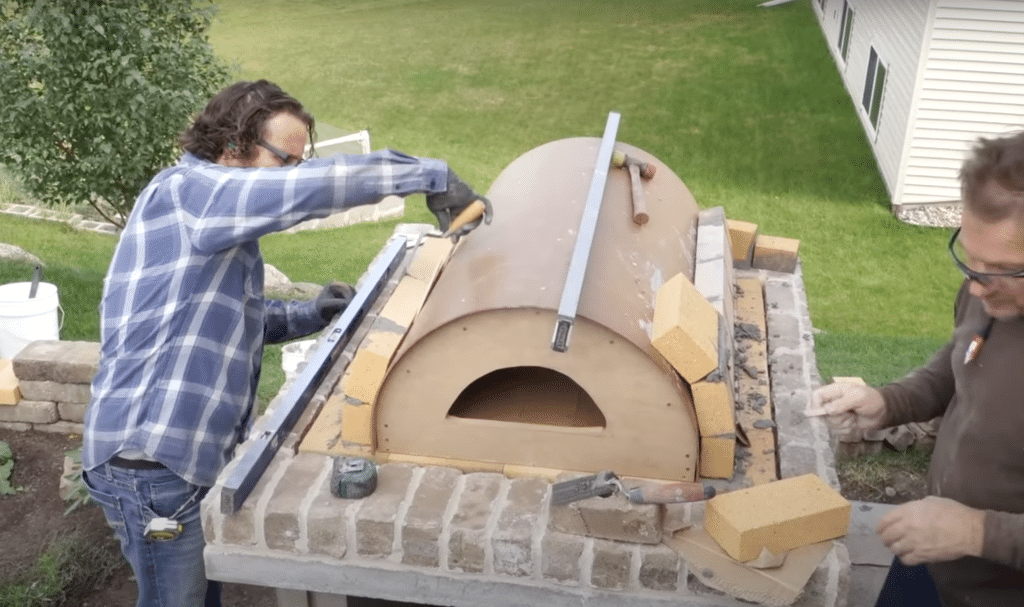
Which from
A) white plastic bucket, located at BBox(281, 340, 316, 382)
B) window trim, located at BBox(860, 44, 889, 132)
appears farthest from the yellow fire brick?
window trim, located at BBox(860, 44, 889, 132)

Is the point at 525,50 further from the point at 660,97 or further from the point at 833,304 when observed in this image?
the point at 833,304

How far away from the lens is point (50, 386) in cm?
554

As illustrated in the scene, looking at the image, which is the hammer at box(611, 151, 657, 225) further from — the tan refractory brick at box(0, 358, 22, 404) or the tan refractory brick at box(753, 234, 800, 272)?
the tan refractory brick at box(0, 358, 22, 404)

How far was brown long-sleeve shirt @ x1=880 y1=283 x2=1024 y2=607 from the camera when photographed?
2.43 meters

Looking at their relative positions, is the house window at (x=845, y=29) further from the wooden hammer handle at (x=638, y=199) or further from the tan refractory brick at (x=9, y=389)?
the tan refractory brick at (x=9, y=389)

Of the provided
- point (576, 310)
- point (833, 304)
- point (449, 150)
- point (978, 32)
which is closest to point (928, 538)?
point (576, 310)

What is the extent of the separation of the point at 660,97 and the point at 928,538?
60.8ft

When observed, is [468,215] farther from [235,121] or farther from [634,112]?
[634,112]

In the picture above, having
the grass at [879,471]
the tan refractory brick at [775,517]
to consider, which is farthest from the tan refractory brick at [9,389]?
the grass at [879,471]

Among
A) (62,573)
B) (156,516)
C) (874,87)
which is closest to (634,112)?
(874,87)

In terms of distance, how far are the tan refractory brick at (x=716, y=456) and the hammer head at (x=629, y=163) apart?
1.43 m

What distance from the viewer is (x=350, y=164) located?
277 cm

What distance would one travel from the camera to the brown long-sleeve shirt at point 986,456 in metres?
2.43

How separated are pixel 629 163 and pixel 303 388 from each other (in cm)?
164
